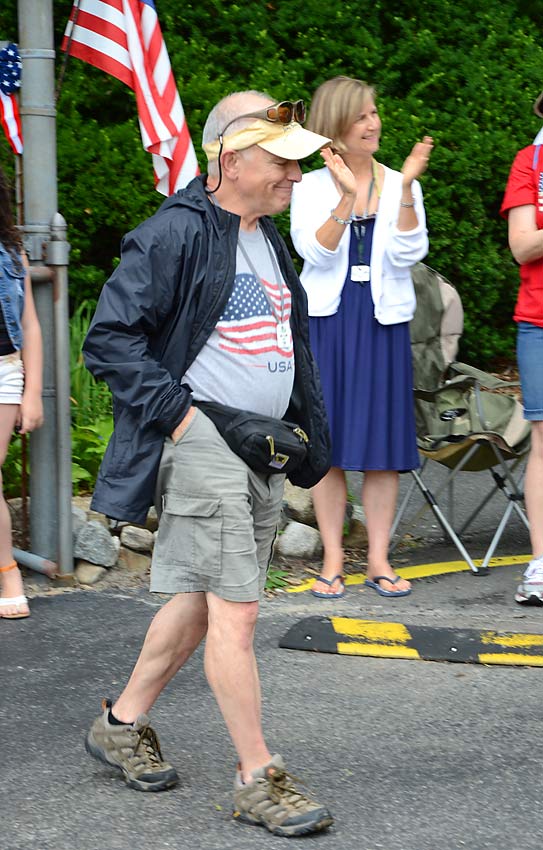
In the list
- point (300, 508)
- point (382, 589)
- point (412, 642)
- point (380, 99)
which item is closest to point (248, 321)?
point (412, 642)

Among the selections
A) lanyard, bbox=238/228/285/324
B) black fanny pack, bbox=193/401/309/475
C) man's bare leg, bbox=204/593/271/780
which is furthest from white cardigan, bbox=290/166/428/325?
man's bare leg, bbox=204/593/271/780

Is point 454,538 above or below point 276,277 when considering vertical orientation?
below

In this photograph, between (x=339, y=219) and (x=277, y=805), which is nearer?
(x=277, y=805)

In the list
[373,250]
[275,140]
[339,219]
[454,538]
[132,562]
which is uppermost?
[275,140]

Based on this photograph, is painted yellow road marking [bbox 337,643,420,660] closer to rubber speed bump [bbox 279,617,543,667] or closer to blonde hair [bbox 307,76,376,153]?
rubber speed bump [bbox 279,617,543,667]

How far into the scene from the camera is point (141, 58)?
19.8 ft

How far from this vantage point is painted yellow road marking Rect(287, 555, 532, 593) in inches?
236

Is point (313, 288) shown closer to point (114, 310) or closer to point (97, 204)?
point (114, 310)

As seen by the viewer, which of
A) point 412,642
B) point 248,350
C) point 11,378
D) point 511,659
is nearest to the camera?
point 248,350

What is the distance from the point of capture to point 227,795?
385 cm

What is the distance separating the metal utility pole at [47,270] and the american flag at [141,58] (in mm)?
304

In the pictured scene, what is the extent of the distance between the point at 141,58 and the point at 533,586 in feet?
9.26

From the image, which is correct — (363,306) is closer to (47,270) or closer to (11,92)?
(47,270)

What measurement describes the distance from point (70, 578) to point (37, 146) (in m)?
1.80
